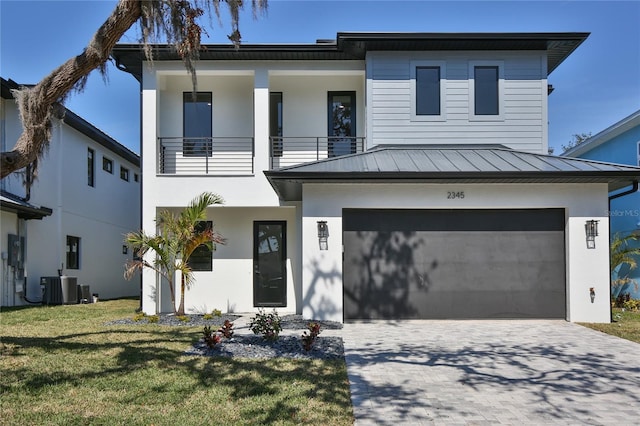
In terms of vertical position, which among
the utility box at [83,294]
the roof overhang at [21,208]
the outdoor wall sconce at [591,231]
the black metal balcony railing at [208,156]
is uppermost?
the black metal balcony railing at [208,156]

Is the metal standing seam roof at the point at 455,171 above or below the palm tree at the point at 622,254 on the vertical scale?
above

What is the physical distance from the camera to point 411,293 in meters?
11.3

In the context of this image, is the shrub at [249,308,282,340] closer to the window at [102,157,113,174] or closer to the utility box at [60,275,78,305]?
the utility box at [60,275,78,305]

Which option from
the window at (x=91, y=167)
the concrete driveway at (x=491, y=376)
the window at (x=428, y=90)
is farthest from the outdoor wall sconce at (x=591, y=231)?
the window at (x=91, y=167)

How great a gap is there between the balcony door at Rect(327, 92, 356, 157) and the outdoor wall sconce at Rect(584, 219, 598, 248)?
240 inches

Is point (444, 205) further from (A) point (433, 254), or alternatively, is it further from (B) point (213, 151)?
(B) point (213, 151)

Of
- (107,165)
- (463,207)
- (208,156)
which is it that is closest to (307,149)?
(208,156)

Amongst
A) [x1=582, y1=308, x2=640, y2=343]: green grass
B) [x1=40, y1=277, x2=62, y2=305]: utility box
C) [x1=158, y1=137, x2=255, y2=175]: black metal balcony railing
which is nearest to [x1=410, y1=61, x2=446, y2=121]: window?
[x1=158, y1=137, x2=255, y2=175]: black metal balcony railing

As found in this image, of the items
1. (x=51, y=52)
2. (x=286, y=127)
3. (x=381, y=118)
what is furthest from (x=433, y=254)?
(x=51, y=52)

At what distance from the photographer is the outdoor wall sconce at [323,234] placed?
11148 mm

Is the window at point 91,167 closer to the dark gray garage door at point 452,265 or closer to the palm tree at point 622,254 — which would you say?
the dark gray garage door at point 452,265

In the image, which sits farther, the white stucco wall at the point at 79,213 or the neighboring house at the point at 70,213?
the white stucco wall at the point at 79,213

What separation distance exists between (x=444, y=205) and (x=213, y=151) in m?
6.56

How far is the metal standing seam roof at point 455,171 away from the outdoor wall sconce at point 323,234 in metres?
0.98
